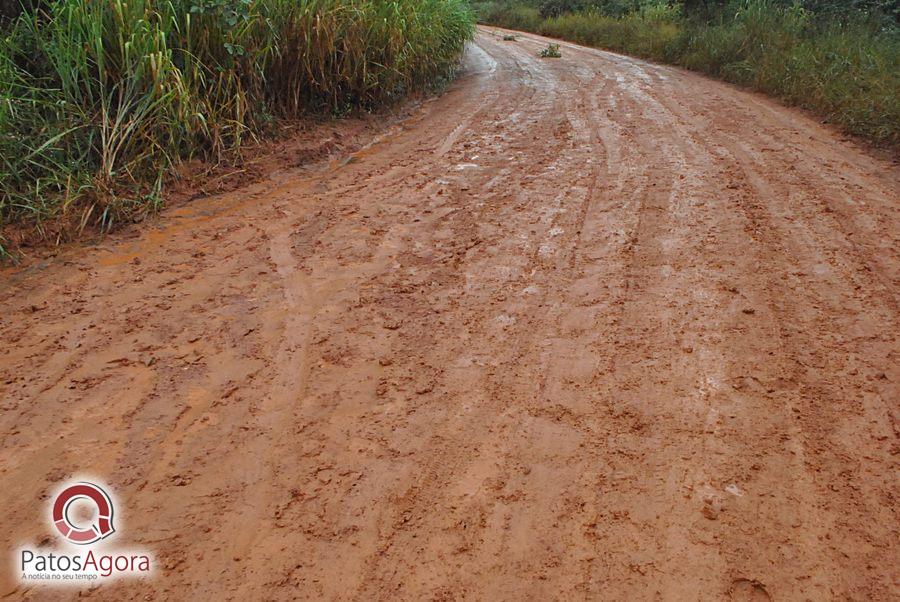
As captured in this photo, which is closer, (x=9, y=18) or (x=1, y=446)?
(x=1, y=446)

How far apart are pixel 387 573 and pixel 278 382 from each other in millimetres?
976

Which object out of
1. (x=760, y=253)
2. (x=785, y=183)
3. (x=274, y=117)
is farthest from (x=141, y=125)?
(x=785, y=183)

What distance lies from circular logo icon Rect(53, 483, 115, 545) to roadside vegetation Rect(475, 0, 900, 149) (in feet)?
19.0

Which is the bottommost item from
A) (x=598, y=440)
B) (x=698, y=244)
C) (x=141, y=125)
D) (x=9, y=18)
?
(x=598, y=440)

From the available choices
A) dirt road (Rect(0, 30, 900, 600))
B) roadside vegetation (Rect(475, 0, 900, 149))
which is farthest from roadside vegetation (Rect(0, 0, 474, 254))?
roadside vegetation (Rect(475, 0, 900, 149))

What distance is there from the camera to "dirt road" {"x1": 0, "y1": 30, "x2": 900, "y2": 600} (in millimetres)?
1636

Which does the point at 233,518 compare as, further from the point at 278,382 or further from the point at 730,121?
the point at 730,121

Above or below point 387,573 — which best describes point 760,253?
above

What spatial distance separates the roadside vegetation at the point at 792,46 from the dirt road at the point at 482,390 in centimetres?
187

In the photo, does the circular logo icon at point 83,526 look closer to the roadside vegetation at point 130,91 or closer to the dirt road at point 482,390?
the dirt road at point 482,390

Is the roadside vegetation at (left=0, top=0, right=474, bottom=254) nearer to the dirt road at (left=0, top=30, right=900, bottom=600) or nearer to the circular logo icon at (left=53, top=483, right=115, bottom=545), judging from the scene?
the dirt road at (left=0, top=30, right=900, bottom=600)

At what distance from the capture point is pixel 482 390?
2264mm

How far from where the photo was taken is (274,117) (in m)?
4.88

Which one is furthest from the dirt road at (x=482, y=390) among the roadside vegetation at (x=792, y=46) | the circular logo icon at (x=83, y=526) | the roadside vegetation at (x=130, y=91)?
the roadside vegetation at (x=792, y=46)
